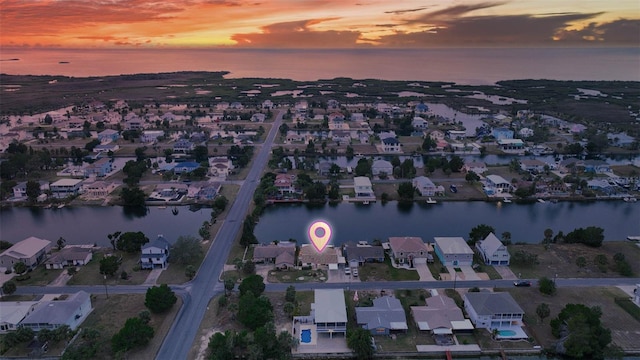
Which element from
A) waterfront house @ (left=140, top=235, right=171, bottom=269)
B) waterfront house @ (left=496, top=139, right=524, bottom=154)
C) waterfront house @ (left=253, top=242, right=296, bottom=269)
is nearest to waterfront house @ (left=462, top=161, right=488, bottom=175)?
waterfront house @ (left=496, top=139, right=524, bottom=154)

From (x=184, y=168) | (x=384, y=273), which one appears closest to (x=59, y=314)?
(x=384, y=273)

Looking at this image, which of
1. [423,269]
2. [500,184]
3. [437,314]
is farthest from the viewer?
[500,184]

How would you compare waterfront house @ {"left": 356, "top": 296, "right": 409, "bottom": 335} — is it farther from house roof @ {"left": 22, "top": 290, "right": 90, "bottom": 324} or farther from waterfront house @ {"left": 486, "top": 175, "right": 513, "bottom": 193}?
waterfront house @ {"left": 486, "top": 175, "right": 513, "bottom": 193}

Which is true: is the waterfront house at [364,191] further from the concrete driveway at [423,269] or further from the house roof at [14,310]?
the house roof at [14,310]

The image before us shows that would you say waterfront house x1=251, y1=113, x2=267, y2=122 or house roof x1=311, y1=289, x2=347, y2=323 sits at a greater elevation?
waterfront house x1=251, y1=113, x2=267, y2=122

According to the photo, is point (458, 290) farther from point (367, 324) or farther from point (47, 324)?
point (47, 324)

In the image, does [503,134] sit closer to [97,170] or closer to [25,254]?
[97,170]

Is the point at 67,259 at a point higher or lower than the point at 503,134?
lower

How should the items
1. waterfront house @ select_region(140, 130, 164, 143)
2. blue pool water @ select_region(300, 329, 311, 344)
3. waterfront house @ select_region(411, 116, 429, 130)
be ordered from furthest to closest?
1. waterfront house @ select_region(411, 116, 429, 130)
2. waterfront house @ select_region(140, 130, 164, 143)
3. blue pool water @ select_region(300, 329, 311, 344)
